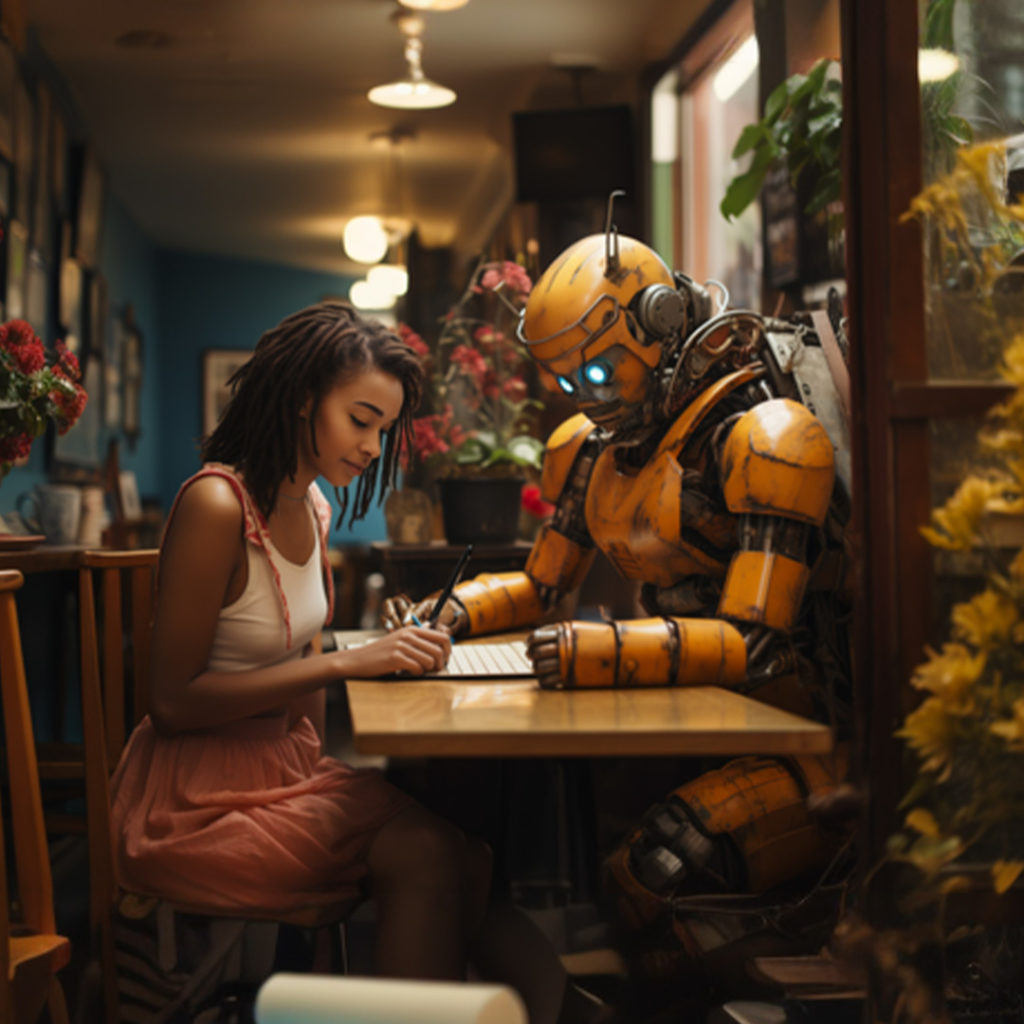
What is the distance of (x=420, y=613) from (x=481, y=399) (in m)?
1.22

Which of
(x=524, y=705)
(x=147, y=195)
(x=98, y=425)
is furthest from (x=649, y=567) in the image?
(x=147, y=195)

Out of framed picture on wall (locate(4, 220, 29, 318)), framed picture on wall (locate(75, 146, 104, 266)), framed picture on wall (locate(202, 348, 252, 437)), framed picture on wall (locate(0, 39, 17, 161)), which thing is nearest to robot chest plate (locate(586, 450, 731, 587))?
framed picture on wall (locate(4, 220, 29, 318))

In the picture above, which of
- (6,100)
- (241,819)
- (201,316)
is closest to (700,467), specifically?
(241,819)

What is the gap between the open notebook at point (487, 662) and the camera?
1.60 metres

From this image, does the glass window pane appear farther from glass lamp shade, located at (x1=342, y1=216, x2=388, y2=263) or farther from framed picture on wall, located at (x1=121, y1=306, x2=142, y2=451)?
framed picture on wall, located at (x1=121, y1=306, x2=142, y2=451)

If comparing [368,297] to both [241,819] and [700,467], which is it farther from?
[241,819]

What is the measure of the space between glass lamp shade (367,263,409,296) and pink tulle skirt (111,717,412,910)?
287 centimetres

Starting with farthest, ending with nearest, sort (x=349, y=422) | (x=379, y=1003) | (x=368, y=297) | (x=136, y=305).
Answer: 1. (x=136, y=305)
2. (x=368, y=297)
3. (x=349, y=422)
4. (x=379, y=1003)

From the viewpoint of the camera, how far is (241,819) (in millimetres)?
1516

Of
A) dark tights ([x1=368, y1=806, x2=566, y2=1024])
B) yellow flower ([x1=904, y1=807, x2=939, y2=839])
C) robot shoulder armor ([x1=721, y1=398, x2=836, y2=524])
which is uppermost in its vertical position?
robot shoulder armor ([x1=721, y1=398, x2=836, y2=524])

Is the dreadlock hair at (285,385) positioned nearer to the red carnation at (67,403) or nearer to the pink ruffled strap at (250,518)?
the pink ruffled strap at (250,518)

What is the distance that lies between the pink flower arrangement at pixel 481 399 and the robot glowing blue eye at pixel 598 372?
1.03m

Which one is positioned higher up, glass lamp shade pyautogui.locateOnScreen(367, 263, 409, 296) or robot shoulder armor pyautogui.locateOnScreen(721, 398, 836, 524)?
glass lamp shade pyautogui.locateOnScreen(367, 263, 409, 296)

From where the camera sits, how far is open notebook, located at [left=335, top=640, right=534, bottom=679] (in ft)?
5.26
